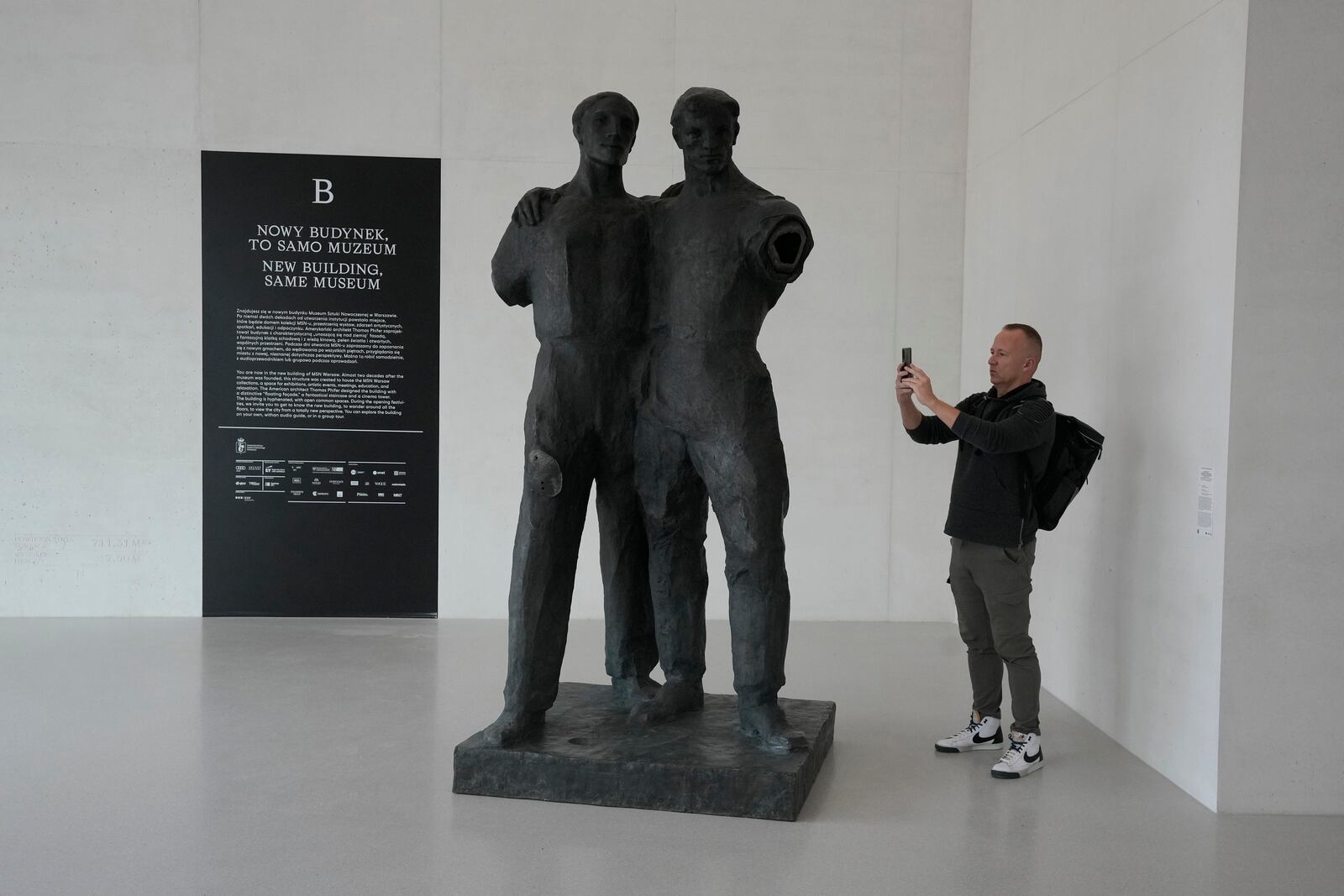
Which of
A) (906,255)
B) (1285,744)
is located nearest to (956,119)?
(906,255)

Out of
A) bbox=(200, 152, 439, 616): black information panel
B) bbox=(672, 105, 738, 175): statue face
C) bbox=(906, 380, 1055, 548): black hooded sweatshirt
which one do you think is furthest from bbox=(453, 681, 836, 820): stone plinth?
bbox=(200, 152, 439, 616): black information panel

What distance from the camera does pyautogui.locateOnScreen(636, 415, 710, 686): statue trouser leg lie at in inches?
167

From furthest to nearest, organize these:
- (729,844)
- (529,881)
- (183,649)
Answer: (183,649) < (729,844) < (529,881)

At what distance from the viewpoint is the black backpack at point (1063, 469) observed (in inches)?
172

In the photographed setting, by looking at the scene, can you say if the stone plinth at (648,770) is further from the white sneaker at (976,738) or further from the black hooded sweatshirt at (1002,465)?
the black hooded sweatshirt at (1002,465)

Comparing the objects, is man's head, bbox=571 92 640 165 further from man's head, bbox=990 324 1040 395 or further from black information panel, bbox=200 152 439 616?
black information panel, bbox=200 152 439 616

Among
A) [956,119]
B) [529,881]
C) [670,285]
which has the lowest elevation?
[529,881]

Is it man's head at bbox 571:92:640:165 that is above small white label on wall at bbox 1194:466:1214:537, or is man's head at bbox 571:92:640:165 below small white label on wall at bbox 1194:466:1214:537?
above

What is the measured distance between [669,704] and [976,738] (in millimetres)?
1261

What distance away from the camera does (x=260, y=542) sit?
7.14m

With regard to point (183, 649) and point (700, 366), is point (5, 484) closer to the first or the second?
point (183, 649)

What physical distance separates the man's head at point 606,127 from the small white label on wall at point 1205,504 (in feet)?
7.59

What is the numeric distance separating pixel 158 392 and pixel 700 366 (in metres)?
4.36

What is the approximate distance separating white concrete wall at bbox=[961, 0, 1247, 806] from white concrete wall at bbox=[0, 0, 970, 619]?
1010mm
